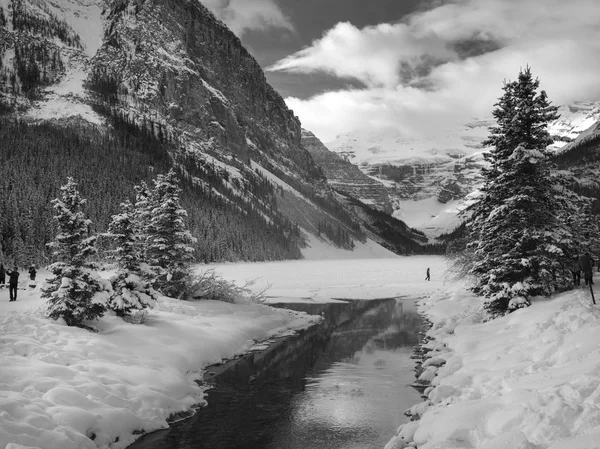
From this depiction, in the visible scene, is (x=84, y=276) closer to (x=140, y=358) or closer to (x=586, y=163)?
(x=140, y=358)

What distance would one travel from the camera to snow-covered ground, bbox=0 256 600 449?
8242 mm

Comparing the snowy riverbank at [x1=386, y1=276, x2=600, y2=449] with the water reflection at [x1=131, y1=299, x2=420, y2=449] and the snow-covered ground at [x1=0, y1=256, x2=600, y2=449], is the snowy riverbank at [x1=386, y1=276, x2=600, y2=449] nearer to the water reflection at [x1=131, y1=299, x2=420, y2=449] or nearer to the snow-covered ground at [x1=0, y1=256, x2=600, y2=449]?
the snow-covered ground at [x1=0, y1=256, x2=600, y2=449]

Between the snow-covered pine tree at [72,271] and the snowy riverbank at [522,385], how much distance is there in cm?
1177

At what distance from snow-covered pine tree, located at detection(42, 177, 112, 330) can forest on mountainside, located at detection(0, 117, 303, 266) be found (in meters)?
53.1

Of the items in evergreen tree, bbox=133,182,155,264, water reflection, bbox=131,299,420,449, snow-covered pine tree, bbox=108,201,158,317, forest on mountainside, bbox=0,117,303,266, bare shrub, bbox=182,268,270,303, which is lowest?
water reflection, bbox=131,299,420,449

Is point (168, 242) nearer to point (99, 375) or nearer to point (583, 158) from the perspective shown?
point (99, 375)

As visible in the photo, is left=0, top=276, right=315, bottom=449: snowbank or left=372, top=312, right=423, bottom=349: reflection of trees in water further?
left=372, top=312, right=423, bottom=349: reflection of trees in water

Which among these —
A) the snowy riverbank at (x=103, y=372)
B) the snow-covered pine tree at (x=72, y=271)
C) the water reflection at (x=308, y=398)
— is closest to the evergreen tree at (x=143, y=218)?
the snowy riverbank at (x=103, y=372)

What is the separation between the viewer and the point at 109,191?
10975 centimetres

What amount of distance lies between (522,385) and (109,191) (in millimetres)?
112138

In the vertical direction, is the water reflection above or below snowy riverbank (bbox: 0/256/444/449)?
below

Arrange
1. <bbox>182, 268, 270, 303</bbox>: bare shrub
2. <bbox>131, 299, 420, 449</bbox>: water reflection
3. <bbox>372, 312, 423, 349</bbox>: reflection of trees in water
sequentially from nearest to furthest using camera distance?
<bbox>131, 299, 420, 449</bbox>: water reflection < <bbox>372, 312, 423, 349</bbox>: reflection of trees in water < <bbox>182, 268, 270, 303</bbox>: bare shrub

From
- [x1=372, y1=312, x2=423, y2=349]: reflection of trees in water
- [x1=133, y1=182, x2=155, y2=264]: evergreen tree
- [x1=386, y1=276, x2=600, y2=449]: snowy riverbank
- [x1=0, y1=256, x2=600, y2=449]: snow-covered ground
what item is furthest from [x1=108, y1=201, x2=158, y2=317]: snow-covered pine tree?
[x1=386, y1=276, x2=600, y2=449]: snowy riverbank

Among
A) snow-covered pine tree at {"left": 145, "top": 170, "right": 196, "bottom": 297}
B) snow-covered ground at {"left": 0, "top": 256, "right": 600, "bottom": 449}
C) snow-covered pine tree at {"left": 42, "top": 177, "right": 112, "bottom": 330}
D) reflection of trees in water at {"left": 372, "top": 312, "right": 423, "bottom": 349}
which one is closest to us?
snow-covered ground at {"left": 0, "top": 256, "right": 600, "bottom": 449}
